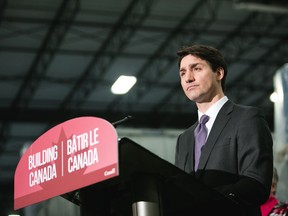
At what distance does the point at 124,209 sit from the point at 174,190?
0.80 feet

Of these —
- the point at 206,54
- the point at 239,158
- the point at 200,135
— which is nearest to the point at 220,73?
the point at 206,54

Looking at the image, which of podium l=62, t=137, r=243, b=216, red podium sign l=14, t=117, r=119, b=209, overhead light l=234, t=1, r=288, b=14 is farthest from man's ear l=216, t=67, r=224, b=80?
overhead light l=234, t=1, r=288, b=14

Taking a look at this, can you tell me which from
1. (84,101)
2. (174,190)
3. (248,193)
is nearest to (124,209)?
(174,190)

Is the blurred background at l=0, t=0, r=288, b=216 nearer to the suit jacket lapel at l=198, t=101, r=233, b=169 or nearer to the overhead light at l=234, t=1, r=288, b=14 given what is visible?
the overhead light at l=234, t=1, r=288, b=14

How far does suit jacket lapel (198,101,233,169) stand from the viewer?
6.93 feet

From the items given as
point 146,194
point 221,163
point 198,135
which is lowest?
point 146,194

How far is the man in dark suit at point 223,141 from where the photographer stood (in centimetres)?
194

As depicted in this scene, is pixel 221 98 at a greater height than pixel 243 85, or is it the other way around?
pixel 243 85

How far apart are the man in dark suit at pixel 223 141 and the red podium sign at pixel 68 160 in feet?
1.50

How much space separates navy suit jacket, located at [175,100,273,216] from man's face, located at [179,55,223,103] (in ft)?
0.30

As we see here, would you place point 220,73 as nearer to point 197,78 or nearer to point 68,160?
point 197,78

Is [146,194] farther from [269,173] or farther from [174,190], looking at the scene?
[269,173]

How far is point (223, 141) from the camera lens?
2.11m

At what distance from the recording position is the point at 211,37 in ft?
49.4
